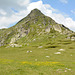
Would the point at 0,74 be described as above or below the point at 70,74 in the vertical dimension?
above

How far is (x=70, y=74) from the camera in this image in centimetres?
2308

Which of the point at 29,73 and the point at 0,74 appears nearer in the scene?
the point at 0,74

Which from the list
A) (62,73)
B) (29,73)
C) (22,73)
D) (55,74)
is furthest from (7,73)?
(62,73)

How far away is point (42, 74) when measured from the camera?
22.5 metres

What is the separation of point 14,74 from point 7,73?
1724 mm

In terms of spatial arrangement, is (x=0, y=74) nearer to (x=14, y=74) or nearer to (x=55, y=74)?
(x=14, y=74)

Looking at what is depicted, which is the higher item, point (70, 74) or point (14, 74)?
point (14, 74)

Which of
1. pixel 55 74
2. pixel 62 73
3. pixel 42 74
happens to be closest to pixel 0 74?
pixel 42 74

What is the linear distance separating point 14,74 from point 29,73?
3.56 m

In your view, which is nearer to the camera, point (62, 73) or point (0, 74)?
point (0, 74)

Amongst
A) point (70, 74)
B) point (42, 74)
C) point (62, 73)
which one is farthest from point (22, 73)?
point (70, 74)

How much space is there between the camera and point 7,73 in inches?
854

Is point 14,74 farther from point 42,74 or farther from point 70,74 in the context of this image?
point 70,74

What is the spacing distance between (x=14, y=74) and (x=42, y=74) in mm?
6559
